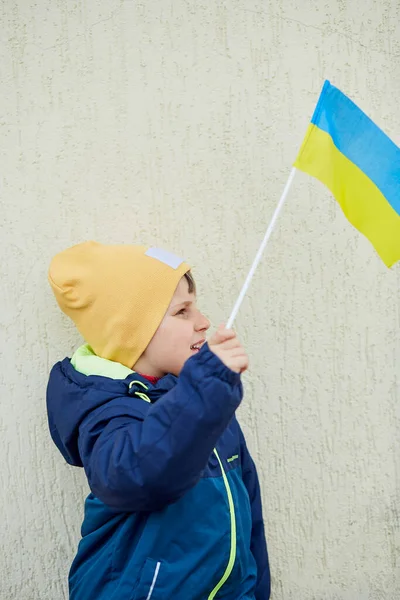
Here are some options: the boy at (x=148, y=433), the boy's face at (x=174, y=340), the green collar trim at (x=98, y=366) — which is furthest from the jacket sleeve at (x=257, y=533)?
the green collar trim at (x=98, y=366)

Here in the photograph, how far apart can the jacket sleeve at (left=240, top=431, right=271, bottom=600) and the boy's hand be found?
720mm

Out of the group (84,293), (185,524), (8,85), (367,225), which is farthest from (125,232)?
(185,524)

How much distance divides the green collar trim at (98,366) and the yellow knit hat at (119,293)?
3cm

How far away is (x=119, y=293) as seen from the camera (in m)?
1.93

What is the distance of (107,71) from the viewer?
230cm

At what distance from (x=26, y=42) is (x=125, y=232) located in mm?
655

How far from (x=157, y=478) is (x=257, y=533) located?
842mm

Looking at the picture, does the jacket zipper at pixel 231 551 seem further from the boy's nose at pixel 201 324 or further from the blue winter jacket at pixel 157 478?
the boy's nose at pixel 201 324

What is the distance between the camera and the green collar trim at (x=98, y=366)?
6.15 ft

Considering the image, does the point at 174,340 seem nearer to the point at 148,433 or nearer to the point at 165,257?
the point at 165,257

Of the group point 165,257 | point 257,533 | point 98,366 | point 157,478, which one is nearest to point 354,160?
point 165,257

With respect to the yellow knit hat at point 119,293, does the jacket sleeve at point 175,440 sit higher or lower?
lower

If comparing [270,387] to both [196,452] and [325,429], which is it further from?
[196,452]

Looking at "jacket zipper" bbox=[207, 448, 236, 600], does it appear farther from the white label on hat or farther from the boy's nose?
the white label on hat
